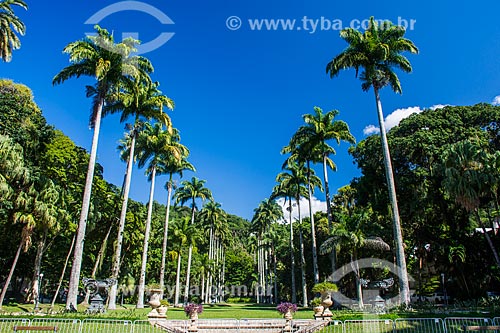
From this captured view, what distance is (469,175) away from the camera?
888 inches

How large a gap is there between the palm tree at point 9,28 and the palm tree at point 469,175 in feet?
86.9

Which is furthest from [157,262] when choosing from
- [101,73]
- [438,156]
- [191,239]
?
[438,156]

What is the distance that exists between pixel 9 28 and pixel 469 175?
27.8 m

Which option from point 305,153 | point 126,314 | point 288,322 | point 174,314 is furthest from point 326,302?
point 305,153

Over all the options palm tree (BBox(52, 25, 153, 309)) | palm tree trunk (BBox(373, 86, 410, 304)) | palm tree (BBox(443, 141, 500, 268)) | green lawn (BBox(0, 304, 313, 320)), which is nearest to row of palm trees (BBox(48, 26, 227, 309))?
palm tree (BBox(52, 25, 153, 309))

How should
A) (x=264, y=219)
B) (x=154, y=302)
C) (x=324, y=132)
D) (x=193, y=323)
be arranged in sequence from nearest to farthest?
(x=193, y=323) → (x=154, y=302) → (x=324, y=132) → (x=264, y=219)

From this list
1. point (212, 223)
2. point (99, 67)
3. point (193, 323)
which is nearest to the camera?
point (193, 323)

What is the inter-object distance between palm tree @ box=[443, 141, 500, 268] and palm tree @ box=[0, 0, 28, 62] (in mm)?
26484

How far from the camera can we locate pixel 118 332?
41.0ft

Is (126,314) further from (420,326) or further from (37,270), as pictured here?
(37,270)

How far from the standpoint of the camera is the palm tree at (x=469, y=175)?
2231 cm

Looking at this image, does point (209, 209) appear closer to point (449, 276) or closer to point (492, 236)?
point (449, 276)

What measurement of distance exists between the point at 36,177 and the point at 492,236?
1271 inches

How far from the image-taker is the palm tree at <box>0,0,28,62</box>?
1850 cm
